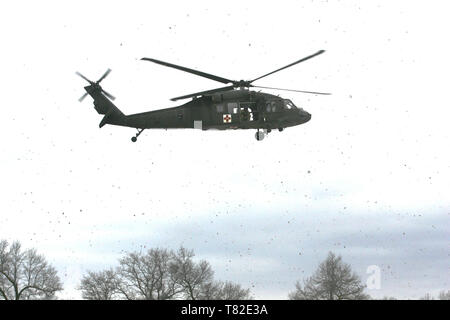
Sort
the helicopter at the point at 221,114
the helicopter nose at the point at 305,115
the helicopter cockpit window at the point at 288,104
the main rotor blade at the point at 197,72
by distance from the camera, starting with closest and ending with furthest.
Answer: the main rotor blade at the point at 197,72
the helicopter at the point at 221,114
the helicopter cockpit window at the point at 288,104
the helicopter nose at the point at 305,115

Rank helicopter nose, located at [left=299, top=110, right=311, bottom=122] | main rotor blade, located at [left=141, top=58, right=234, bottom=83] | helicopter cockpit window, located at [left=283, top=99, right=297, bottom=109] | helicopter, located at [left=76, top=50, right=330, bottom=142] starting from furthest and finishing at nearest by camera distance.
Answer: helicopter nose, located at [left=299, top=110, right=311, bottom=122]
helicopter cockpit window, located at [left=283, top=99, right=297, bottom=109]
helicopter, located at [left=76, top=50, right=330, bottom=142]
main rotor blade, located at [left=141, top=58, right=234, bottom=83]

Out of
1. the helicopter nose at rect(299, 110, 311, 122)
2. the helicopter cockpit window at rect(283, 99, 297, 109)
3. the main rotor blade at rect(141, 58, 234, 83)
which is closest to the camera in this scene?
the main rotor blade at rect(141, 58, 234, 83)

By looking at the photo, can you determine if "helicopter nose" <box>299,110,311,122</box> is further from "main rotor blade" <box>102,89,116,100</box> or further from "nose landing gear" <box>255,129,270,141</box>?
"main rotor blade" <box>102,89,116,100</box>

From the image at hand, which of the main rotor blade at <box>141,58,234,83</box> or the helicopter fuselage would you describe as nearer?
the main rotor blade at <box>141,58,234,83</box>

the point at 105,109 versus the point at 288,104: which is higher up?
the point at 105,109

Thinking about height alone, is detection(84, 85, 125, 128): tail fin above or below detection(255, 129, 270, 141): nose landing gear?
above

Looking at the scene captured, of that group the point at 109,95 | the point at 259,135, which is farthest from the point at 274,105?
the point at 109,95

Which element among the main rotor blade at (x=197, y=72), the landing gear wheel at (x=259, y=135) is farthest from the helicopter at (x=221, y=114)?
the main rotor blade at (x=197, y=72)

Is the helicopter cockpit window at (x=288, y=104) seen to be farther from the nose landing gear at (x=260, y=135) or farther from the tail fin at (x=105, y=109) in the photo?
the tail fin at (x=105, y=109)

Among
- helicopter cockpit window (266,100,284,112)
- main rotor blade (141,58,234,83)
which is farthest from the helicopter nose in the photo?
main rotor blade (141,58,234,83)

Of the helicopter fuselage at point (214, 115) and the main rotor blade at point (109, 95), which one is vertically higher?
the main rotor blade at point (109, 95)

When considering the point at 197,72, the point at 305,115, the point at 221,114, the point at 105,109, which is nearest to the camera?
the point at 197,72

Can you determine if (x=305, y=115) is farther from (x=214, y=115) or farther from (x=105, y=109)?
(x=105, y=109)
